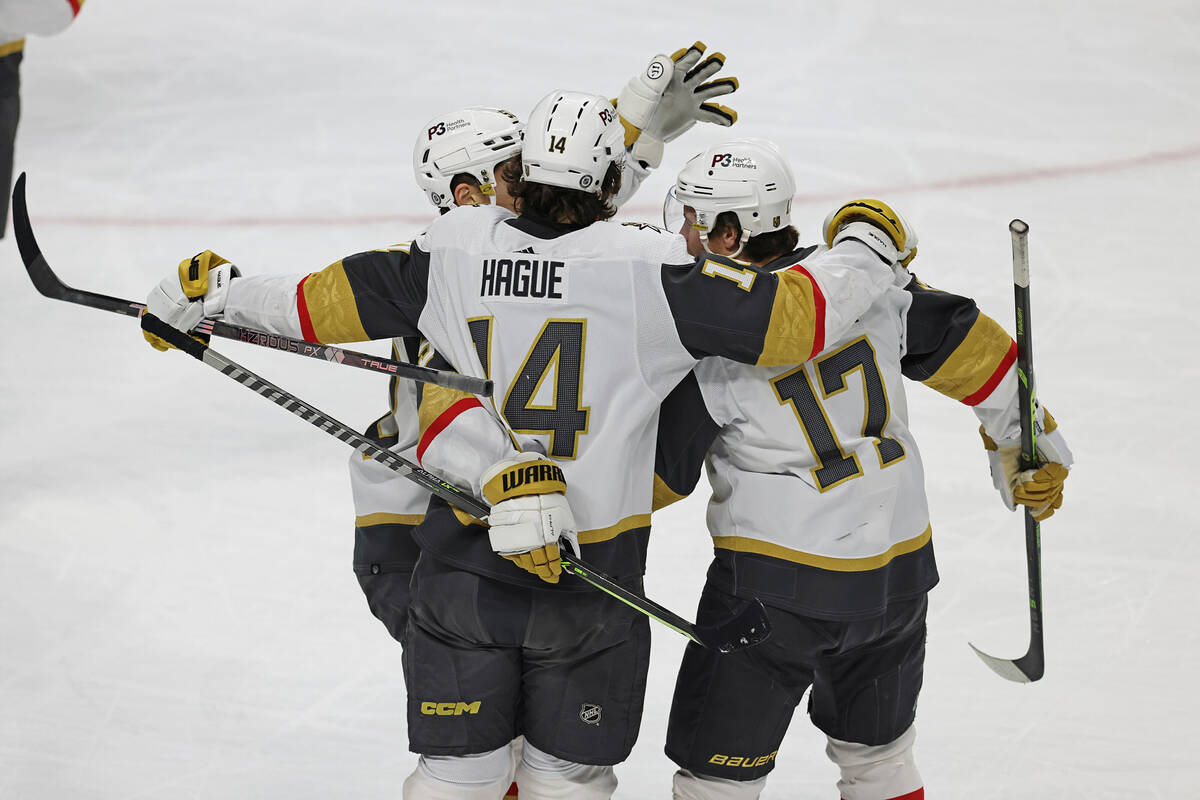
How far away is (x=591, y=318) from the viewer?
83.2 inches

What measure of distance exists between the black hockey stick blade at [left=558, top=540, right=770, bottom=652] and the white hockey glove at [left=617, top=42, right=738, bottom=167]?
84 centimetres

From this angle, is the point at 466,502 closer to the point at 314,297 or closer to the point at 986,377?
the point at 314,297

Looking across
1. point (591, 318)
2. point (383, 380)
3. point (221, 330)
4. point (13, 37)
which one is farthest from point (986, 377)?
point (383, 380)

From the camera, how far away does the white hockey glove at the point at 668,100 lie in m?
2.50

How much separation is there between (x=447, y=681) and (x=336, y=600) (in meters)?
1.58

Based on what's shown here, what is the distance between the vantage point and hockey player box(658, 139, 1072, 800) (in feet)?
7.52

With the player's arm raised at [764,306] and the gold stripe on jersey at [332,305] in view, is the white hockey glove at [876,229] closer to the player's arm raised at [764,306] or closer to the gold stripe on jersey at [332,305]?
the player's arm raised at [764,306]

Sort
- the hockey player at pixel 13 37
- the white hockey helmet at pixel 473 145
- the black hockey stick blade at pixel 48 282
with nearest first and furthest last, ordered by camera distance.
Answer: the hockey player at pixel 13 37, the black hockey stick blade at pixel 48 282, the white hockey helmet at pixel 473 145

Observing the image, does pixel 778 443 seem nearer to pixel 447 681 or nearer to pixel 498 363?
pixel 498 363

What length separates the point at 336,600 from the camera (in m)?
3.69

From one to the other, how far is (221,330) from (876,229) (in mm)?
1163

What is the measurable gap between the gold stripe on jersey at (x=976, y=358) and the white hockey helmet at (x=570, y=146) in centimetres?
74

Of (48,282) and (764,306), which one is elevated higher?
(764,306)

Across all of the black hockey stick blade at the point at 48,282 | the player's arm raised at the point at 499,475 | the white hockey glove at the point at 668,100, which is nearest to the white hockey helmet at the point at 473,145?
the white hockey glove at the point at 668,100
